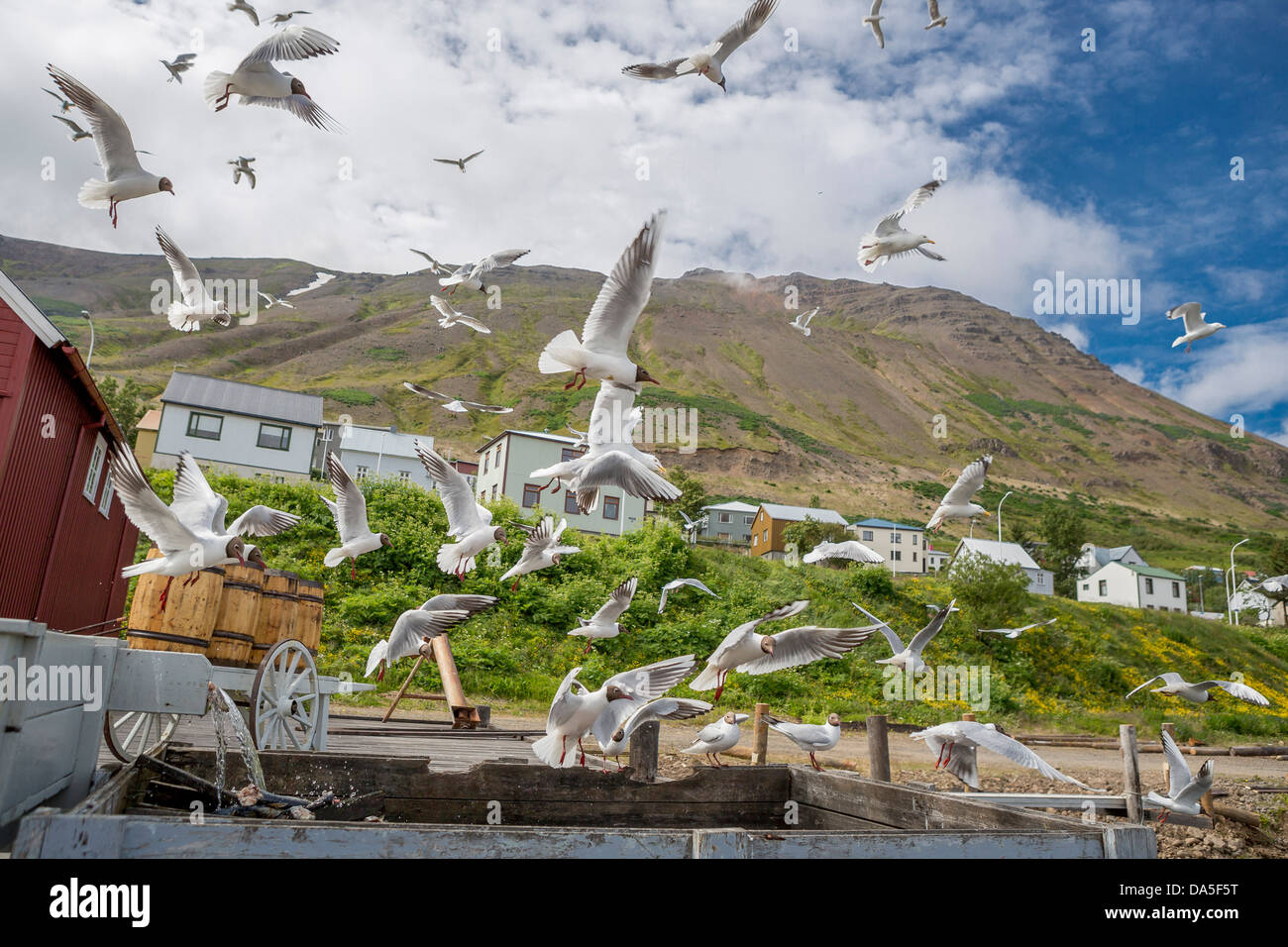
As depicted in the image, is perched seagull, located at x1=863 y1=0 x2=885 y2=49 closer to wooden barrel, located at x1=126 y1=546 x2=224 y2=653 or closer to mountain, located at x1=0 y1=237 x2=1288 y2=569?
wooden barrel, located at x1=126 y1=546 x2=224 y2=653

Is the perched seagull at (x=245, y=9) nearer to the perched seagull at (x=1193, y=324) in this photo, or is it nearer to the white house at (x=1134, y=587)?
the perched seagull at (x=1193, y=324)

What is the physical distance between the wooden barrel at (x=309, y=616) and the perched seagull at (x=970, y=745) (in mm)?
6179

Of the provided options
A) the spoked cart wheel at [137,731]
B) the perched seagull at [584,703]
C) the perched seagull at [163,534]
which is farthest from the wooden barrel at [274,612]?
the perched seagull at [584,703]

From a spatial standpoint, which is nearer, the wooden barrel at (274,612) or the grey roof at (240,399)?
the wooden barrel at (274,612)

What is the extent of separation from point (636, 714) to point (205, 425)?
3778 cm

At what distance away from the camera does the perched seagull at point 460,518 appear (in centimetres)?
930

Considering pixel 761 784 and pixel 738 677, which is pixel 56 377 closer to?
pixel 761 784

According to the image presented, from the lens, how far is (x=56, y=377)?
1008 cm

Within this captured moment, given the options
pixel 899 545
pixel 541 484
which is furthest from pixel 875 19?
pixel 899 545

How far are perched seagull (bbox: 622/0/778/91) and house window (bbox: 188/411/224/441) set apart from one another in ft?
115

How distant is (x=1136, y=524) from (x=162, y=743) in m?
152

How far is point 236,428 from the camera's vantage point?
124 ft

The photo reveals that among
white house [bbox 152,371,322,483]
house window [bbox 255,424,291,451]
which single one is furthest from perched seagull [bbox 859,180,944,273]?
house window [bbox 255,424,291,451]

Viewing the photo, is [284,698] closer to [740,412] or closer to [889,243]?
[889,243]
